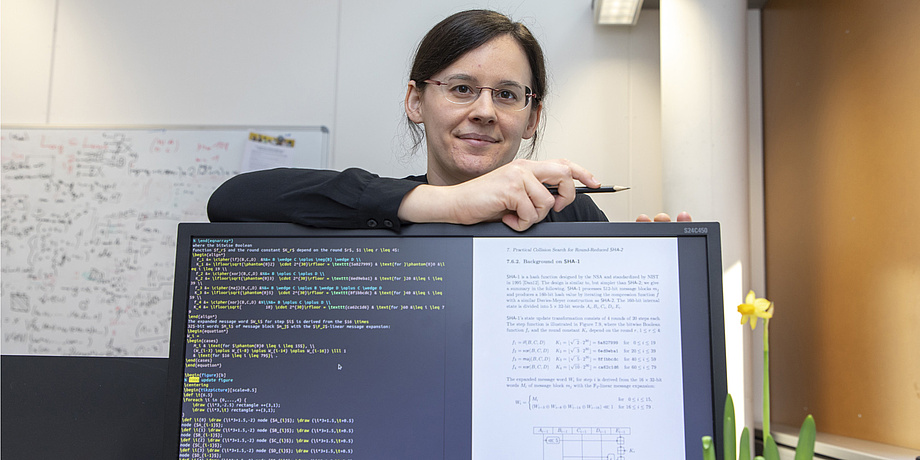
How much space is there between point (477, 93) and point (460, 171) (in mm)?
136

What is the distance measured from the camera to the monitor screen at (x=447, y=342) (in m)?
0.64

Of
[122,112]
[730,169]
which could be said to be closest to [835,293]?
[730,169]


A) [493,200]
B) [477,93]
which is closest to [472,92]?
[477,93]

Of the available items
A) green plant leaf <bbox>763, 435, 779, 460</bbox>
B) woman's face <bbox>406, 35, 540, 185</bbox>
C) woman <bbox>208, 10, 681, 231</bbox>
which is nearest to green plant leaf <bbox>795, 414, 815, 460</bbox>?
green plant leaf <bbox>763, 435, 779, 460</bbox>

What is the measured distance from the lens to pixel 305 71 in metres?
2.20

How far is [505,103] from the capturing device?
995mm

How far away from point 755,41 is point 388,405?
1937 mm

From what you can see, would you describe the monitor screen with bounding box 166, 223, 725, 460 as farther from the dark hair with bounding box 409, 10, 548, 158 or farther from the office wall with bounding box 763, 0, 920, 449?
the office wall with bounding box 763, 0, 920, 449

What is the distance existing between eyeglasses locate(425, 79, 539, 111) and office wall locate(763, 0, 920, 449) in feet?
2.76

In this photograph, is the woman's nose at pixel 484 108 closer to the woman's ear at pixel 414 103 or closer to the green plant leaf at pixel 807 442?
the woman's ear at pixel 414 103

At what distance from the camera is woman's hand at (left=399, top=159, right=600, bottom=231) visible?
2.26 feet

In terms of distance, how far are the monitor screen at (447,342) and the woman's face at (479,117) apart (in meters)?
0.33

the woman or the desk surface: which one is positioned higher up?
the woman

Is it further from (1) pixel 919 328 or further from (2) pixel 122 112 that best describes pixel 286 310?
(2) pixel 122 112
